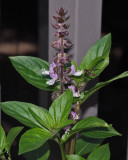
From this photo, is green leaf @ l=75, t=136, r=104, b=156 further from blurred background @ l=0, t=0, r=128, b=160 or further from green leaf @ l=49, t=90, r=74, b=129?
blurred background @ l=0, t=0, r=128, b=160

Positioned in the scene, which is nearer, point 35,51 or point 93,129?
point 93,129

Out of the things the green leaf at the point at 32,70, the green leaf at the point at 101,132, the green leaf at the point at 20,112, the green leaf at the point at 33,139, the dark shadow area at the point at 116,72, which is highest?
the green leaf at the point at 32,70

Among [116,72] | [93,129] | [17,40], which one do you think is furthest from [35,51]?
[93,129]

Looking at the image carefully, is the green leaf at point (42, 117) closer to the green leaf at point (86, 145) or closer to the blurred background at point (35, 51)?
the green leaf at point (86, 145)

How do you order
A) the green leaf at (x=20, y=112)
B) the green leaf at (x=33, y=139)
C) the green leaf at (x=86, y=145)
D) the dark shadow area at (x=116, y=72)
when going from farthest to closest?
the dark shadow area at (x=116, y=72) → the green leaf at (x=86, y=145) → the green leaf at (x=20, y=112) → the green leaf at (x=33, y=139)

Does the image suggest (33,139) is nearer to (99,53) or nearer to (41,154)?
(41,154)

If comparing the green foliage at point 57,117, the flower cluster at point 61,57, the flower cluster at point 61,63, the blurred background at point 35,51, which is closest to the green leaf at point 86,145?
the green foliage at point 57,117

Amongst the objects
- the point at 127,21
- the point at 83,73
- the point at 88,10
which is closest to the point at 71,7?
the point at 88,10

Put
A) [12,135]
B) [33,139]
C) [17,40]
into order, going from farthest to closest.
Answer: [17,40] < [12,135] < [33,139]
